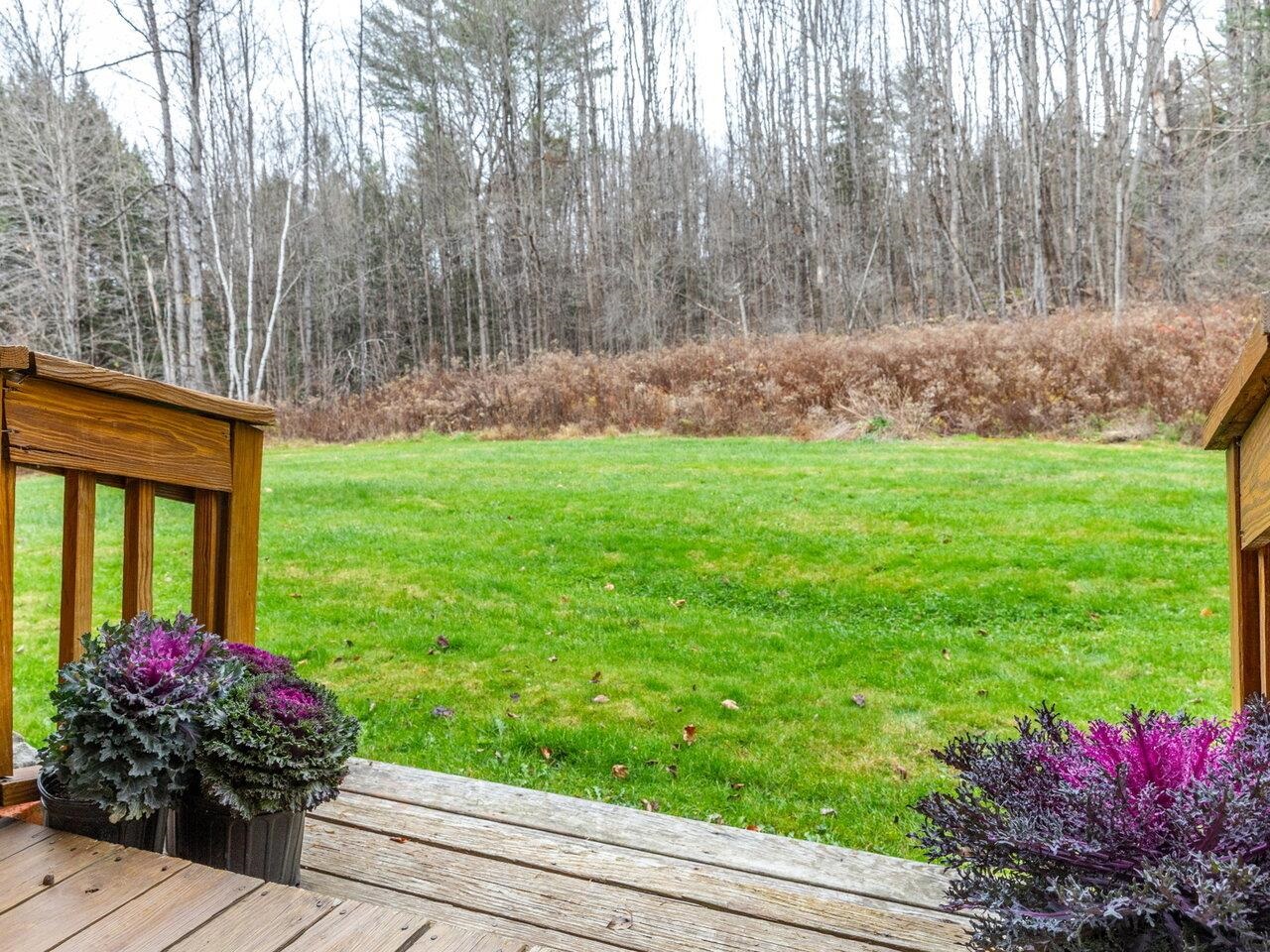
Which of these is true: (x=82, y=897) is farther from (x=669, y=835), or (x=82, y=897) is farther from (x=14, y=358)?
(x=669, y=835)

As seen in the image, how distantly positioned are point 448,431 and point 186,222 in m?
6.03

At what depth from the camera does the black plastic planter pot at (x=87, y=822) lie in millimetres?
1676

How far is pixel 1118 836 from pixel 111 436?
2.07m

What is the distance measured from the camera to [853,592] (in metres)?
4.89

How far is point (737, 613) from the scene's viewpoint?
15.4 ft

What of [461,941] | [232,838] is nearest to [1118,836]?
[461,941]

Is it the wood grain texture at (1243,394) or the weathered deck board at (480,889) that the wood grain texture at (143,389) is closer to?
the weathered deck board at (480,889)

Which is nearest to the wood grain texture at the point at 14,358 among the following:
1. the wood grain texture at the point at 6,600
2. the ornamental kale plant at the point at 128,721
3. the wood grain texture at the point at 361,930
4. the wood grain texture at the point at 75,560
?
the wood grain texture at the point at 6,600

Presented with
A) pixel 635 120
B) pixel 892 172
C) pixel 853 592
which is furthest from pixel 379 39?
pixel 853 592

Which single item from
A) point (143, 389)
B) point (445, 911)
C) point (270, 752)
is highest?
point (143, 389)

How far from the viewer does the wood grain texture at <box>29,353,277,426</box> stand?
5.48 ft

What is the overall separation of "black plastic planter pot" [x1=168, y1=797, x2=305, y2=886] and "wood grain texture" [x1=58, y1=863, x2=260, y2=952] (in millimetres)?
126

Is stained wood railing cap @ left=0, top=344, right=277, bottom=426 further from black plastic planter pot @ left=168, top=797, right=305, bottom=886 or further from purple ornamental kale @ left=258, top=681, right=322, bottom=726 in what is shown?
black plastic planter pot @ left=168, top=797, right=305, bottom=886

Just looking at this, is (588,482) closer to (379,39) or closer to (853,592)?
(853,592)
